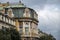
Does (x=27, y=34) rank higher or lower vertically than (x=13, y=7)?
lower

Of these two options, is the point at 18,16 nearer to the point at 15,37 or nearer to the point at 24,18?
the point at 24,18

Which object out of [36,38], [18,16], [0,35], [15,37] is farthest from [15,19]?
[0,35]

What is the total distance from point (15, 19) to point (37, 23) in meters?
13.8

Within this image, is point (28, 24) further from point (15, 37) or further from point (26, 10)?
point (15, 37)

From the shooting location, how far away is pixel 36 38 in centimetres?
13138

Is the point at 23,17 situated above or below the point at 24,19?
above

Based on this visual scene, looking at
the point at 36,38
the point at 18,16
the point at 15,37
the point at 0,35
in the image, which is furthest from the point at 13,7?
the point at 0,35

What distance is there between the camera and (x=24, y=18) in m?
124

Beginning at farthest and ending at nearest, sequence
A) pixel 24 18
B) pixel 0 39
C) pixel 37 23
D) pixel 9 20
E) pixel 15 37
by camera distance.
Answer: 1. pixel 37 23
2. pixel 24 18
3. pixel 9 20
4. pixel 15 37
5. pixel 0 39

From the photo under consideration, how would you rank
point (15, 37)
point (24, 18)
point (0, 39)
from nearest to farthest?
point (0, 39)
point (15, 37)
point (24, 18)

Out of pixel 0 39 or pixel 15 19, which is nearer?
pixel 0 39

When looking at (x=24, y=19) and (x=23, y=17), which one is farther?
(x=24, y=19)

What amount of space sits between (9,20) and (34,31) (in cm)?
1835

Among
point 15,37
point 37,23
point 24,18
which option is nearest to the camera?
point 15,37
